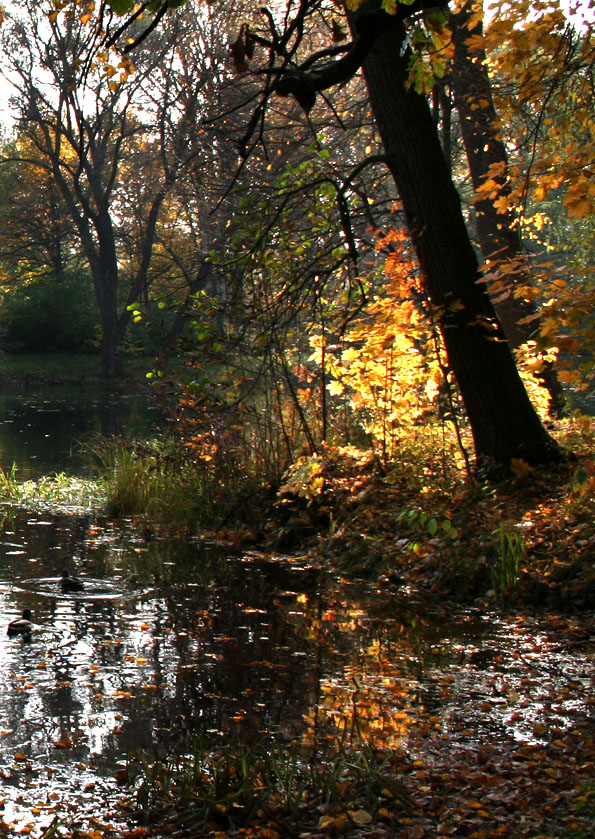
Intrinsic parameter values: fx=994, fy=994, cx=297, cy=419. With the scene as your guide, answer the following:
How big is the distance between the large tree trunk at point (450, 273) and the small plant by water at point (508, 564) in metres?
1.65

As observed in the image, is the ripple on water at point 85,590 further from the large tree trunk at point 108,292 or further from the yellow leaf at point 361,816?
the large tree trunk at point 108,292

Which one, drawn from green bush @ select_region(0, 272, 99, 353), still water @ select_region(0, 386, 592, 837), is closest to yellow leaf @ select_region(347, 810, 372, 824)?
still water @ select_region(0, 386, 592, 837)

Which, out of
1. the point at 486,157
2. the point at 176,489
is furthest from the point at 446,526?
the point at 486,157

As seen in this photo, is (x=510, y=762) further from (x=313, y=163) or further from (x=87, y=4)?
(x=313, y=163)

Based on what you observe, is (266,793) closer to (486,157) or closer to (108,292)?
(486,157)

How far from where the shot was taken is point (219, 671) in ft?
18.8

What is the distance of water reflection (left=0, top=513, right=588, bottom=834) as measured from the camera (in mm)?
4543

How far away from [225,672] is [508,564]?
8.27ft

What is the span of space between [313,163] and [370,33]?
4.03m

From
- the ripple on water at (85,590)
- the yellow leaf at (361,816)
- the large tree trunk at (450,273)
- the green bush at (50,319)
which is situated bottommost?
the yellow leaf at (361,816)

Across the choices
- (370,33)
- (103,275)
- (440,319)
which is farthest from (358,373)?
(103,275)

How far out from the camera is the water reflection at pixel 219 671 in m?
4.54

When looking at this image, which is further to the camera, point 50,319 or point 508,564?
point 50,319

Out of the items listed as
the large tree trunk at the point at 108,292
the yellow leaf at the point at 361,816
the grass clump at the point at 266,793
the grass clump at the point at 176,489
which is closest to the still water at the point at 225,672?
the grass clump at the point at 266,793
